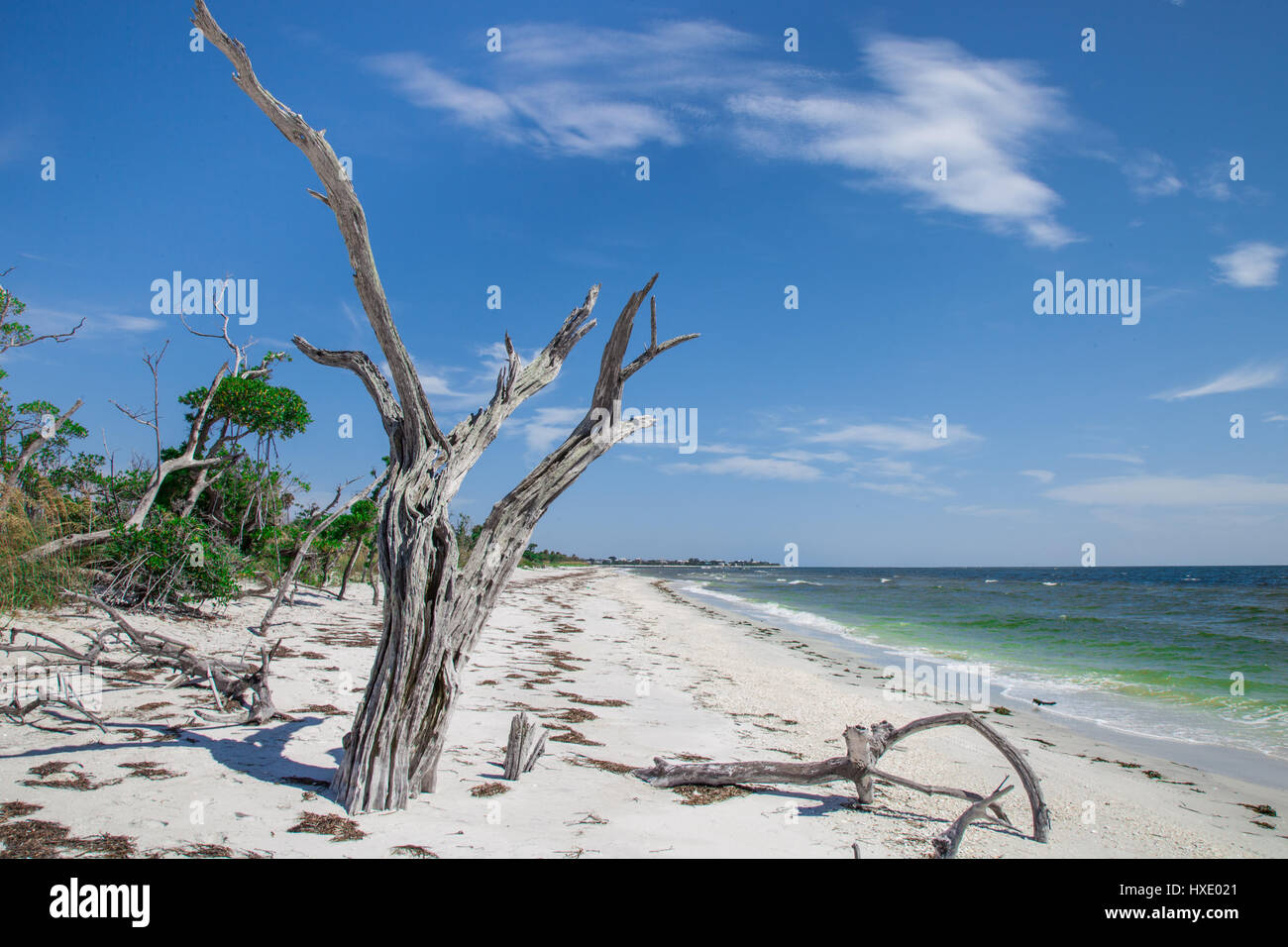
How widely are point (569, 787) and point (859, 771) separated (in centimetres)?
232

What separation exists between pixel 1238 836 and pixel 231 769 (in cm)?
833

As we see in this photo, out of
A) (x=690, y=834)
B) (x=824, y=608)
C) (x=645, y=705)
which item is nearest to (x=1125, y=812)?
(x=690, y=834)

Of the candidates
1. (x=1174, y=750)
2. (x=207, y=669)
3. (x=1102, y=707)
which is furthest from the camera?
(x=1102, y=707)

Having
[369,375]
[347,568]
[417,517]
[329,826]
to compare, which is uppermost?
[369,375]

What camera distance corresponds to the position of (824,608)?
34.7 meters

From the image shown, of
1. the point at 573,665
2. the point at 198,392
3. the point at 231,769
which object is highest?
the point at 198,392

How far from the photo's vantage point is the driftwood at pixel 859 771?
5203mm

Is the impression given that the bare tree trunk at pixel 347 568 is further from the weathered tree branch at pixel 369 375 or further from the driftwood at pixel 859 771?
the driftwood at pixel 859 771

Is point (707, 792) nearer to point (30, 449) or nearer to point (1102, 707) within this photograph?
point (1102, 707)

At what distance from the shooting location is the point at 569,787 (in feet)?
17.9

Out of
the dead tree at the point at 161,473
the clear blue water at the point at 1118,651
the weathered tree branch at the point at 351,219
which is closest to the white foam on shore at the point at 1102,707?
the clear blue water at the point at 1118,651

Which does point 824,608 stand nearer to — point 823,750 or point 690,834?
point 823,750

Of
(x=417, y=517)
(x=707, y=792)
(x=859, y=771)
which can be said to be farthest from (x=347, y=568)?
(x=859, y=771)

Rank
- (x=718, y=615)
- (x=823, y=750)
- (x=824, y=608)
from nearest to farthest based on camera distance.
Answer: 1. (x=823, y=750)
2. (x=718, y=615)
3. (x=824, y=608)
